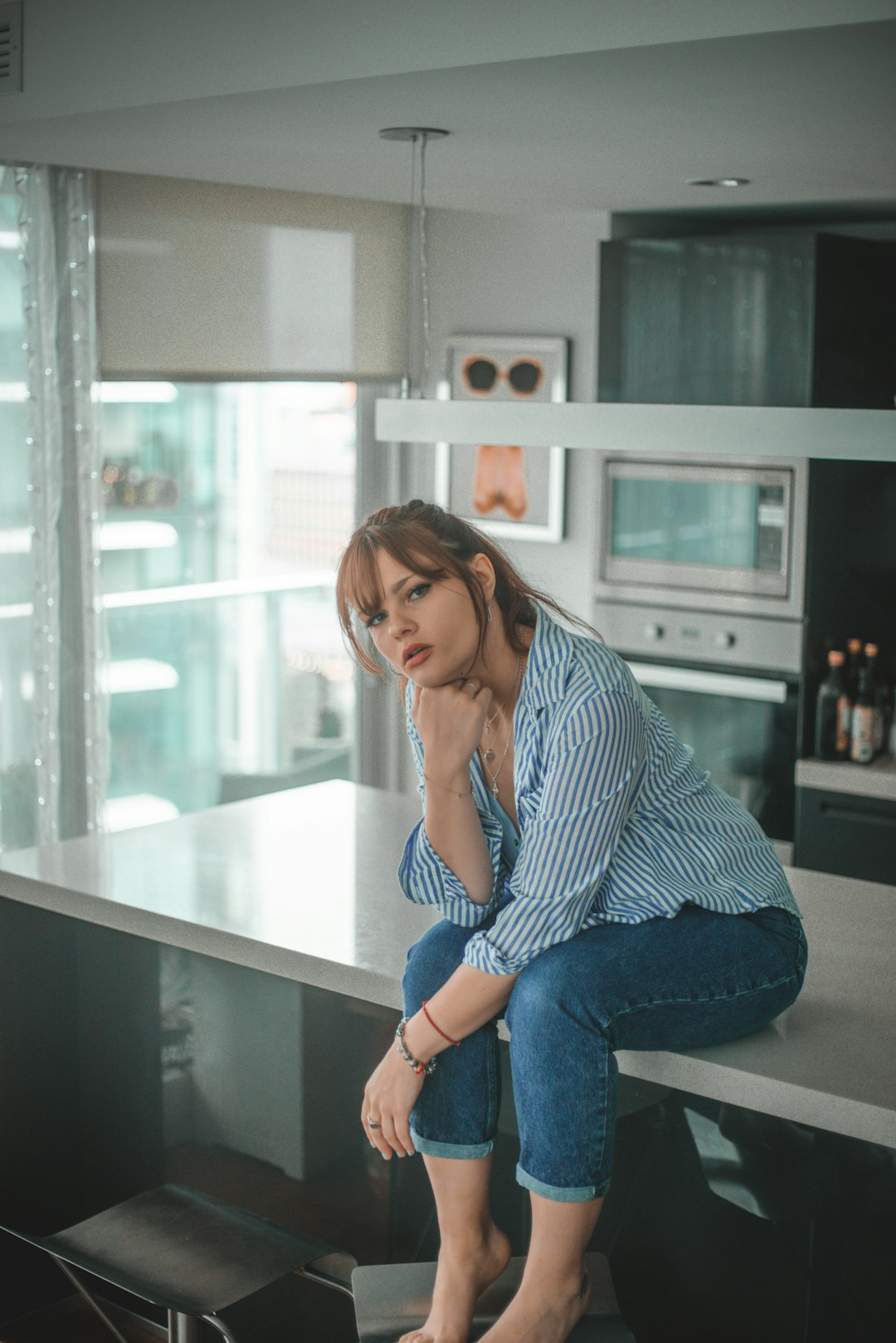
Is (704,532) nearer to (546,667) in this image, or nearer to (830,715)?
(830,715)

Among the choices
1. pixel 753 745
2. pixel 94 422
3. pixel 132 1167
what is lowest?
pixel 132 1167

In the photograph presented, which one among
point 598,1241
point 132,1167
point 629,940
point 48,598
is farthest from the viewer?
point 48,598

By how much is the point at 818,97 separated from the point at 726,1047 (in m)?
1.28

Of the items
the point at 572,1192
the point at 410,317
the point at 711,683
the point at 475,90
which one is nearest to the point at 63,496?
the point at 410,317

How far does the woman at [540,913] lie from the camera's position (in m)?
1.55

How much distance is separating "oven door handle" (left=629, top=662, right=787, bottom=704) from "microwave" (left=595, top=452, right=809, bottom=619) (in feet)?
0.55

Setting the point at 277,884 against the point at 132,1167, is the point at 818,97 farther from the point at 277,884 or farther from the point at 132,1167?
the point at 132,1167

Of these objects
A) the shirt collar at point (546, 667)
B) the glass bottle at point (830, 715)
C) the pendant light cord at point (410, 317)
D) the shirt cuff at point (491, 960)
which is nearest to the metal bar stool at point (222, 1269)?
the shirt cuff at point (491, 960)

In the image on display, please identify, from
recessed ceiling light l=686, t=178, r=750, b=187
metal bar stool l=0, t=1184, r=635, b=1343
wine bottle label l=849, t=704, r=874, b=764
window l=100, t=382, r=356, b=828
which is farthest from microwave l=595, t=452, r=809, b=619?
metal bar stool l=0, t=1184, r=635, b=1343

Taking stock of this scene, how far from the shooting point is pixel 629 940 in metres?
1.61

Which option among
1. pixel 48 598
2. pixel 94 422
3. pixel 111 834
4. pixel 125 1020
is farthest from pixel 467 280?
→ pixel 125 1020

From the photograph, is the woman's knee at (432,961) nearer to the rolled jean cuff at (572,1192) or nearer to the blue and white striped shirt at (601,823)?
the blue and white striped shirt at (601,823)

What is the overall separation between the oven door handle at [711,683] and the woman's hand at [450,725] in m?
1.77

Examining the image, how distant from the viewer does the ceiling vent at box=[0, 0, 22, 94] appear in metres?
2.41
